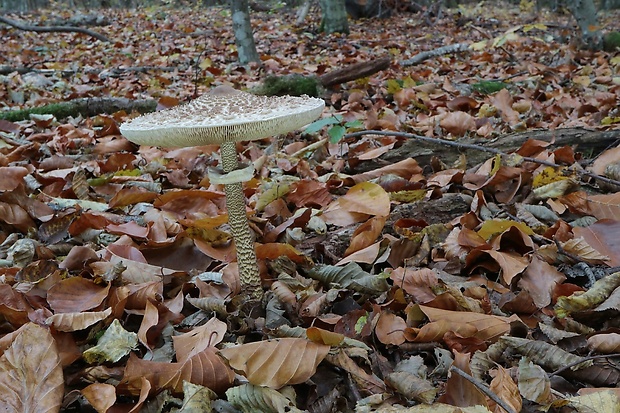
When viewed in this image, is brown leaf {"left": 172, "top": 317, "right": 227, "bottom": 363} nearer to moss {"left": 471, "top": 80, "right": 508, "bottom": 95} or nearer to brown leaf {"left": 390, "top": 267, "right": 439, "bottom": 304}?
brown leaf {"left": 390, "top": 267, "right": 439, "bottom": 304}

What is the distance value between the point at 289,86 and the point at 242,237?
152 inches

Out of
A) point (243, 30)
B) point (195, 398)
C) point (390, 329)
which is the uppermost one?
point (243, 30)

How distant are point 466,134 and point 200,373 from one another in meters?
3.32

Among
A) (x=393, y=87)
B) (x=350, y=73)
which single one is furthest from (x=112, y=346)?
(x=350, y=73)

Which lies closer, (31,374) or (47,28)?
(31,374)

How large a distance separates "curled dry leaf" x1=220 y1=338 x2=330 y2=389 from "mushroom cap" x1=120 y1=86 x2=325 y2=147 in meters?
0.73

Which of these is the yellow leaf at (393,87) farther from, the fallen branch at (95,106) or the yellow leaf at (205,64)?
the yellow leaf at (205,64)

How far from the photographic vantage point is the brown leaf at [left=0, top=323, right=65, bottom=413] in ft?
5.04

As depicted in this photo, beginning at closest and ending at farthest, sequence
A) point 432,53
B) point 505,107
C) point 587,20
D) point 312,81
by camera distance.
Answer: point 505,107
point 312,81
point 587,20
point 432,53

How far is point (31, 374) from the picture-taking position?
1.60 meters

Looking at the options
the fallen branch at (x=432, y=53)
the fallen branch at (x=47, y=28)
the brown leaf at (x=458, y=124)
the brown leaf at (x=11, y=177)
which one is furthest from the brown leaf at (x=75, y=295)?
the fallen branch at (x=47, y=28)

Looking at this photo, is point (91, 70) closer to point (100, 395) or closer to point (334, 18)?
point (334, 18)

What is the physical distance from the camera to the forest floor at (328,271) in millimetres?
1697

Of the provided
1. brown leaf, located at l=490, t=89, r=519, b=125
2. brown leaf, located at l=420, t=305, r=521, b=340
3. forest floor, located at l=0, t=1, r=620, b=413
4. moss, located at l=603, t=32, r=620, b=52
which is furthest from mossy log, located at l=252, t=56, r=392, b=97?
moss, located at l=603, t=32, r=620, b=52
